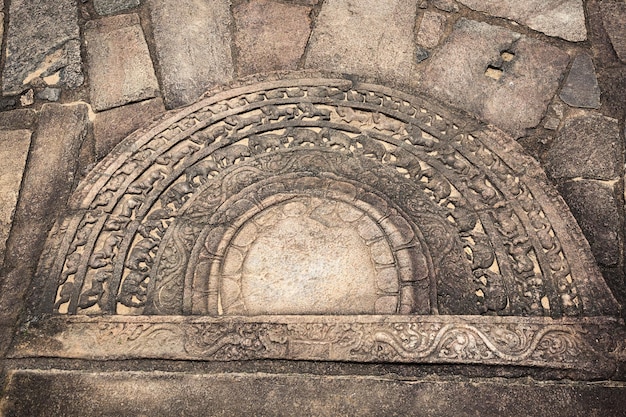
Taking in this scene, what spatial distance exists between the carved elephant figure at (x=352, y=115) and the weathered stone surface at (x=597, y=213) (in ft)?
3.37

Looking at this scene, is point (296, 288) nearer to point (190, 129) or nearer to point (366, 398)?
point (366, 398)

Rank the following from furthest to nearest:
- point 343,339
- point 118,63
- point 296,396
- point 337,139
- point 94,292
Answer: point 118,63, point 337,139, point 94,292, point 343,339, point 296,396

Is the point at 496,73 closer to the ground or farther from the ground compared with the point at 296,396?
farther from the ground

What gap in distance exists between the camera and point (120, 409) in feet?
7.50

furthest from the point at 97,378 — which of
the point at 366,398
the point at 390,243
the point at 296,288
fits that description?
the point at 390,243

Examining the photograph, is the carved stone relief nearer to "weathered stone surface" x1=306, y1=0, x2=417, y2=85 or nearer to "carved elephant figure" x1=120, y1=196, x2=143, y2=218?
"carved elephant figure" x1=120, y1=196, x2=143, y2=218

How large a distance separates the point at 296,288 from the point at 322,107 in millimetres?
1010

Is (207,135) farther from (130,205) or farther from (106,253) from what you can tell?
(106,253)

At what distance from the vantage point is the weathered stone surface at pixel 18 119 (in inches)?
120

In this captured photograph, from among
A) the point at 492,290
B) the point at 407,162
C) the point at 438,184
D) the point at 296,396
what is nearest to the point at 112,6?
the point at 407,162

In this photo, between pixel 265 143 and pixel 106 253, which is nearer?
pixel 106 253

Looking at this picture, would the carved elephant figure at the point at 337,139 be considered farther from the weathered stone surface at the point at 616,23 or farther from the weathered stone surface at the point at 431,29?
the weathered stone surface at the point at 616,23

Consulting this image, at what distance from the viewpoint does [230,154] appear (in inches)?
112

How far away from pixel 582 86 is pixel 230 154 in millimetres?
1891
